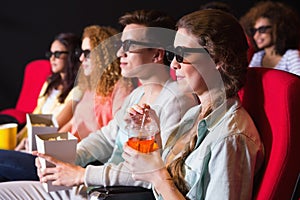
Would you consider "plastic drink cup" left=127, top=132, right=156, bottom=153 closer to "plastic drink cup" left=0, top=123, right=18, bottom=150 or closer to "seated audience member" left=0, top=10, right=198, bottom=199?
"seated audience member" left=0, top=10, right=198, bottom=199

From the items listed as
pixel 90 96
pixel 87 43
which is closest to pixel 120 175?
pixel 90 96

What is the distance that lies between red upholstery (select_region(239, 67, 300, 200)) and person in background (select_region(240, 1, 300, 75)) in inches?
64.2

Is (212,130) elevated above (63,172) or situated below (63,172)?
above

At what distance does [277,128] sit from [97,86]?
1.24 m

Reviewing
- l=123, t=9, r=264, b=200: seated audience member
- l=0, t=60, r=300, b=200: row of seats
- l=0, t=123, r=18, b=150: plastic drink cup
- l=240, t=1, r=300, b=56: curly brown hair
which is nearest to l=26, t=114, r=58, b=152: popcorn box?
l=0, t=123, r=18, b=150: plastic drink cup

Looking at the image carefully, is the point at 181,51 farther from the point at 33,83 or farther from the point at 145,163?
the point at 33,83

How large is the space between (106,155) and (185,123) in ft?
1.85

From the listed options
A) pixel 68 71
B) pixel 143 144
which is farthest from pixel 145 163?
pixel 68 71

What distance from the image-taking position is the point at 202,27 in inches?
59.6

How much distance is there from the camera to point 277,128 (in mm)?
1455

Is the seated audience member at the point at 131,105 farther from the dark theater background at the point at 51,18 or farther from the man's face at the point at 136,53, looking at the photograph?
the dark theater background at the point at 51,18

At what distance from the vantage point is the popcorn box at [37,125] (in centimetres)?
222

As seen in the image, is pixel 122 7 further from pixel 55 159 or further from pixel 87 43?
pixel 55 159

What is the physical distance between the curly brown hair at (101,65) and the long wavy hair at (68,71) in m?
0.29
